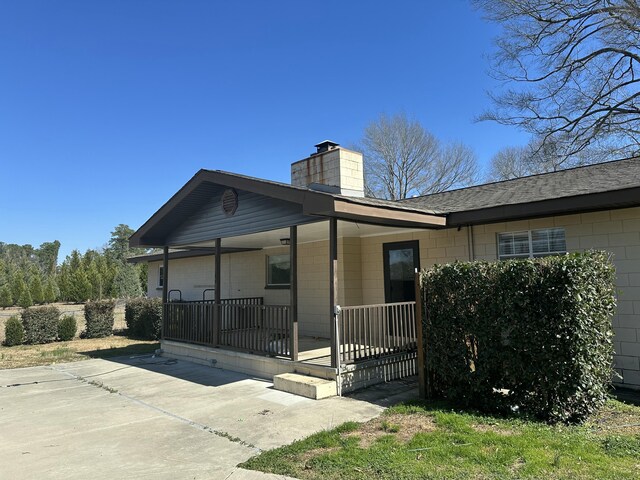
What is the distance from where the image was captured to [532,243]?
6.95m

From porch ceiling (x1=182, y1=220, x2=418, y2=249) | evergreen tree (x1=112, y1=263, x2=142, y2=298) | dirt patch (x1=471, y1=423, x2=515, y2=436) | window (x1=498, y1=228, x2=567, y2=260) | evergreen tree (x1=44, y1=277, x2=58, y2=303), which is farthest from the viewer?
evergreen tree (x1=44, y1=277, x2=58, y2=303)

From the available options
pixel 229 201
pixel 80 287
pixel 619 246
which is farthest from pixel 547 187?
pixel 80 287

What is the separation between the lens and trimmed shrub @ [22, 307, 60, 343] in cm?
1311

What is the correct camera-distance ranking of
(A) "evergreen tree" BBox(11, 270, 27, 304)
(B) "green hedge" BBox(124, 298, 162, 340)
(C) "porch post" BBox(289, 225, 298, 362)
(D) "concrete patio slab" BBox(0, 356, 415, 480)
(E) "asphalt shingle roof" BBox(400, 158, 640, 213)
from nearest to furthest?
(D) "concrete patio slab" BBox(0, 356, 415, 480) → (E) "asphalt shingle roof" BBox(400, 158, 640, 213) → (C) "porch post" BBox(289, 225, 298, 362) → (B) "green hedge" BBox(124, 298, 162, 340) → (A) "evergreen tree" BBox(11, 270, 27, 304)

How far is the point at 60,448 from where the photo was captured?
14.3 ft

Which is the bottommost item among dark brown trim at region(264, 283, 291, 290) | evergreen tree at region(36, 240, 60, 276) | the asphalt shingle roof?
dark brown trim at region(264, 283, 291, 290)

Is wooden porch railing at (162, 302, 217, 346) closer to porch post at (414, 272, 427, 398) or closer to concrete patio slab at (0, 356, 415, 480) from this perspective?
concrete patio slab at (0, 356, 415, 480)

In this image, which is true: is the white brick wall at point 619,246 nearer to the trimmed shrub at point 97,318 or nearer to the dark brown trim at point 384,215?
the dark brown trim at point 384,215

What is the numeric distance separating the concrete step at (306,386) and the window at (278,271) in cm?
501

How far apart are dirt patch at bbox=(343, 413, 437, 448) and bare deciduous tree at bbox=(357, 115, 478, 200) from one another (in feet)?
81.1

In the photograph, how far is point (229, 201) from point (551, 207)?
5979 mm

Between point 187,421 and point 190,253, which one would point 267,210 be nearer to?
point 187,421

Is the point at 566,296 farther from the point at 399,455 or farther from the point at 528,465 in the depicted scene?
the point at 399,455

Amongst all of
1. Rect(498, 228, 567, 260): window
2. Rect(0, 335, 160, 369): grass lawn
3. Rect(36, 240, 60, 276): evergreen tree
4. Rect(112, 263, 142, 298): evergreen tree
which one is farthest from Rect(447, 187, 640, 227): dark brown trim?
Rect(36, 240, 60, 276): evergreen tree
